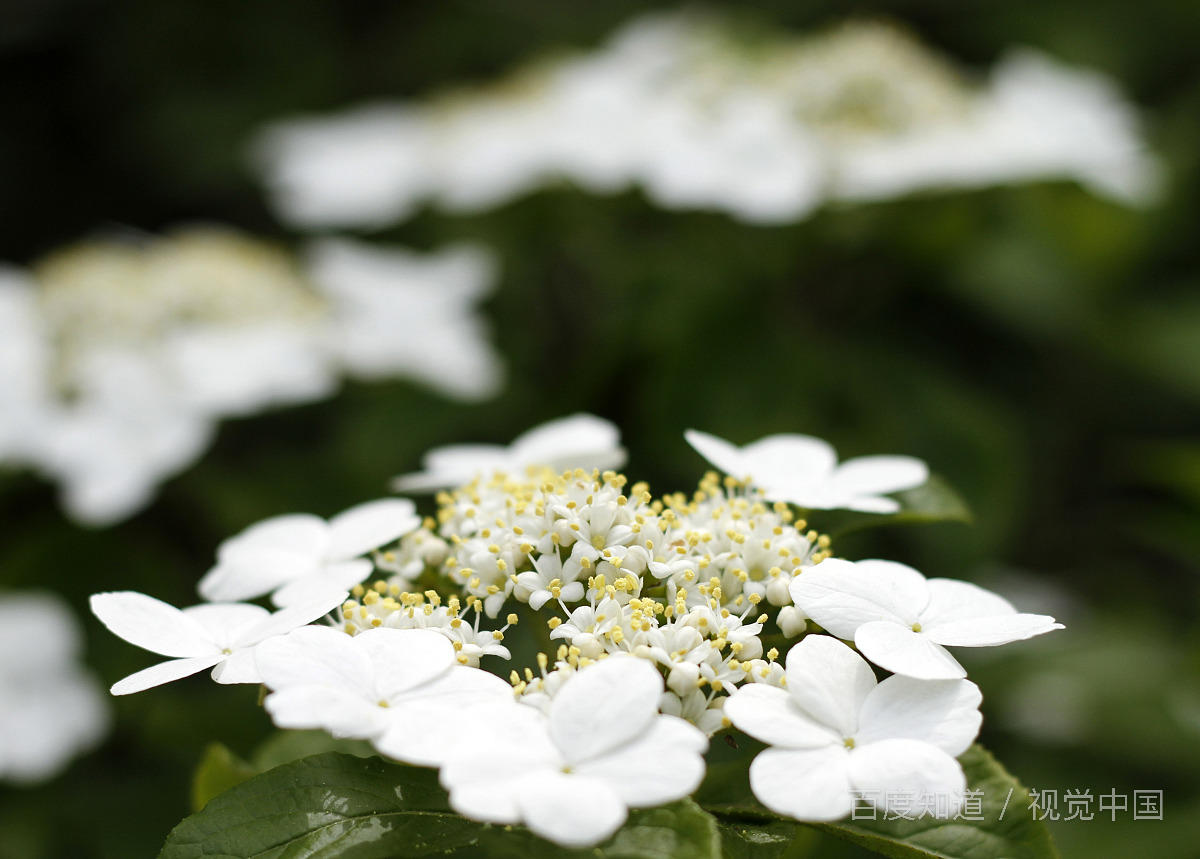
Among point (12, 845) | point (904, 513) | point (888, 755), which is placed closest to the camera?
point (888, 755)

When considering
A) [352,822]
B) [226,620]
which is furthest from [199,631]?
[352,822]

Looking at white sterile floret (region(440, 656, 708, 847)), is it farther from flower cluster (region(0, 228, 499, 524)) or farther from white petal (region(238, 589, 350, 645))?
flower cluster (region(0, 228, 499, 524))

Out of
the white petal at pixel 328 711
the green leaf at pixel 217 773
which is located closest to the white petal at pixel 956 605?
the white petal at pixel 328 711

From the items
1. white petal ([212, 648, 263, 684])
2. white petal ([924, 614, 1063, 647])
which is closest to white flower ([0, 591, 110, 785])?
white petal ([212, 648, 263, 684])

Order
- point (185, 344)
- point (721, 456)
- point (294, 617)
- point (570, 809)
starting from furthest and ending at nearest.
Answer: point (185, 344), point (721, 456), point (294, 617), point (570, 809)

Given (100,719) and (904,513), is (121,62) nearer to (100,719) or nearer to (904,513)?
(100,719)

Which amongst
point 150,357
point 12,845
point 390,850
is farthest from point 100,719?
point 390,850

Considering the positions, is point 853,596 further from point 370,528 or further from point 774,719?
point 370,528
